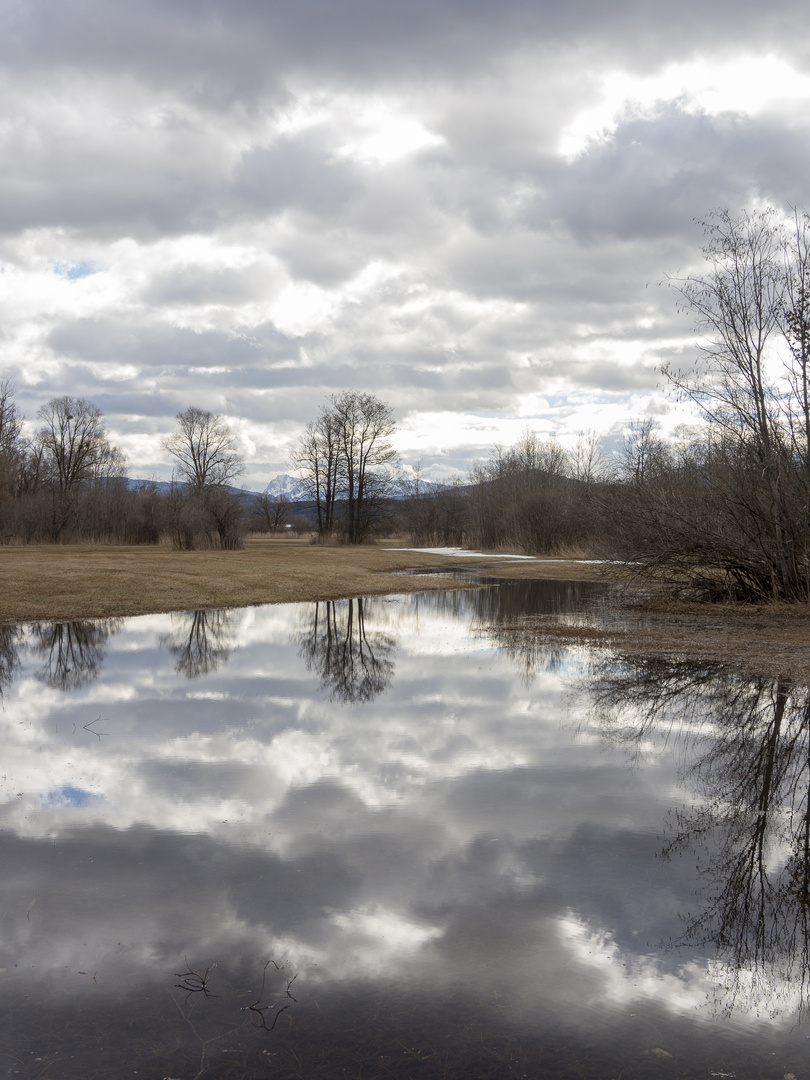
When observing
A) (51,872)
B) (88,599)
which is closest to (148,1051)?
(51,872)

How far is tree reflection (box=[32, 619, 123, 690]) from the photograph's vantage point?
35.8ft

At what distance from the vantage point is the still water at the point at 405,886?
3.08 meters

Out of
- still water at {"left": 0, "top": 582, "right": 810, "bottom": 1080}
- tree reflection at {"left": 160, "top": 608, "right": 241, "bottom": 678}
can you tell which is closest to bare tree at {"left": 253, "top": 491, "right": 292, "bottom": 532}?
tree reflection at {"left": 160, "top": 608, "right": 241, "bottom": 678}

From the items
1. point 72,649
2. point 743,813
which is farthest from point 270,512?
point 743,813

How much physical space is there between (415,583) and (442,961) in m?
24.8

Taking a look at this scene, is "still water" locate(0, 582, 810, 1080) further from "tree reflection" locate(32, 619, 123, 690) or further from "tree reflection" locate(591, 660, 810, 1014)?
"tree reflection" locate(32, 619, 123, 690)

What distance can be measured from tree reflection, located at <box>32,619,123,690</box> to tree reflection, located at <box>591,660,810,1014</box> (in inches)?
288

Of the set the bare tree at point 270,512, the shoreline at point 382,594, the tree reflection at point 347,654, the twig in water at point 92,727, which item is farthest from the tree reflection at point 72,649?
the bare tree at point 270,512

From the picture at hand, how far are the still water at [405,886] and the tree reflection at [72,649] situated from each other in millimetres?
1321

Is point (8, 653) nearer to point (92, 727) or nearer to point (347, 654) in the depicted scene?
point (347, 654)

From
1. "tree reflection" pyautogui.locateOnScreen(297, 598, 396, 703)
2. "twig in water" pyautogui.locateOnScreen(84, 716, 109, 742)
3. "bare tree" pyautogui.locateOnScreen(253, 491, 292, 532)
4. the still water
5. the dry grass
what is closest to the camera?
the still water

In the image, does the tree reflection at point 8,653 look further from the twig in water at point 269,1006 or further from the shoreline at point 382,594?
the twig in water at point 269,1006

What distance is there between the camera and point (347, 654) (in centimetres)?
1315

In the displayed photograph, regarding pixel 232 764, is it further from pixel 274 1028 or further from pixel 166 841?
pixel 274 1028
